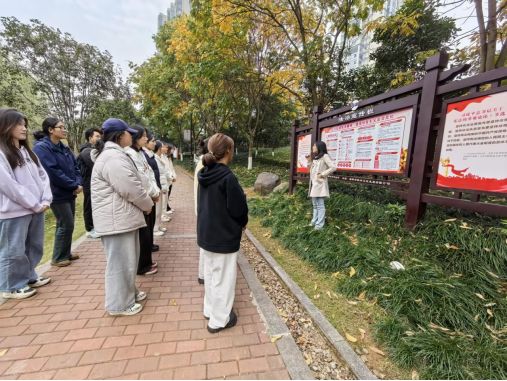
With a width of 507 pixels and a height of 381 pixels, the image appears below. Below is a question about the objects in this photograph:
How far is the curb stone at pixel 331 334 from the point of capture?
205 centimetres

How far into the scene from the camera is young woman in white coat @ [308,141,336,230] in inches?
184

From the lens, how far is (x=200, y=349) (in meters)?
2.21

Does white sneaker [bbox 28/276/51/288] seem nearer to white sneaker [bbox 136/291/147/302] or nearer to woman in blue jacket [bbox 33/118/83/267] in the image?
woman in blue jacket [bbox 33/118/83/267]

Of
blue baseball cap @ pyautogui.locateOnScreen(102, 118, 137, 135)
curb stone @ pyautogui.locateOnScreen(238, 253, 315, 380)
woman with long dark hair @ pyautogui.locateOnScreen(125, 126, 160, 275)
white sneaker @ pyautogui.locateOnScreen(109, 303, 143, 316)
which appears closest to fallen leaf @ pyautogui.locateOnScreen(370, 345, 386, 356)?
curb stone @ pyautogui.locateOnScreen(238, 253, 315, 380)

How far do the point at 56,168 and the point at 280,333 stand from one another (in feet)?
12.0

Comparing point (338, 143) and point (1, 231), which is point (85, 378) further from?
point (338, 143)

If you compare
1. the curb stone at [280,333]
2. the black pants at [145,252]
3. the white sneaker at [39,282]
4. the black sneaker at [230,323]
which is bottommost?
the curb stone at [280,333]

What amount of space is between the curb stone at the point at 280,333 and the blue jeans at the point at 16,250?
8.71 ft

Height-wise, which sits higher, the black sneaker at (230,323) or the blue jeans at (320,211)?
the blue jeans at (320,211)

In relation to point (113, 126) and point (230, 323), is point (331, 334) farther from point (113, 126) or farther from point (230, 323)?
point (113, 126)

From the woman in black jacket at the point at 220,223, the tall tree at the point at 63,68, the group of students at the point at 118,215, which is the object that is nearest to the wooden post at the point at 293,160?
the group of students at the point at 118,215

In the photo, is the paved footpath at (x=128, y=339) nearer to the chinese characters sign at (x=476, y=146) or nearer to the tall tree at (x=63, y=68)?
the chinese characters sign at (x=476, y=146)

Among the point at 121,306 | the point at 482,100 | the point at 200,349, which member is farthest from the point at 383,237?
the point at 121,306

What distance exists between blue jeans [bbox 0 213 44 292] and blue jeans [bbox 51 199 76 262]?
528 mm
